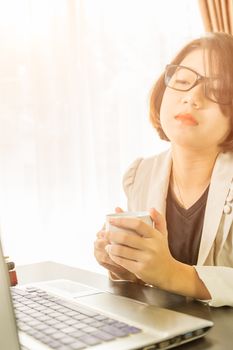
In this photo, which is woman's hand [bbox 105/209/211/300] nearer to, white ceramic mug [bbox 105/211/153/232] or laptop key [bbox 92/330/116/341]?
white ceramic mug [bbox 105/211/153/232]

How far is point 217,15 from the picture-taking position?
2.19 m

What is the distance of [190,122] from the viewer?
1479 mm

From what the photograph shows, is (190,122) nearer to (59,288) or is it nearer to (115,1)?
(59,288)

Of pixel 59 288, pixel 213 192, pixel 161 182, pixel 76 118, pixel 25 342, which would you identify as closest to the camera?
pixel 25 342

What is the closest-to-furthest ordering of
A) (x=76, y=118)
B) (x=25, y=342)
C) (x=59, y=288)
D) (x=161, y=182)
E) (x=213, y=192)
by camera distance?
1. (x=25, y=342)
2. (x=59, y=288)
3. (x=213, y=192)
4. (x=161, y=182)
5. (x=76, y=118)

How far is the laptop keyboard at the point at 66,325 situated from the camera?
645mm

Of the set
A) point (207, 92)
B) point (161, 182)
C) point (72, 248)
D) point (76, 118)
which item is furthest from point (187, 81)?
point (72, 248)

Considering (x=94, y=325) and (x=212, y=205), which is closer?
(x=94, y=325)

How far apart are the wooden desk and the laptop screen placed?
0.93 feet

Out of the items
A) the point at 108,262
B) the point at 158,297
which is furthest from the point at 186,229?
the point at 158,297

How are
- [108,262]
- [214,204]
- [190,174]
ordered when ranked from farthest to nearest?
[190,174] → [214,204] → [108,262]

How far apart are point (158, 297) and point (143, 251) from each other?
114mm

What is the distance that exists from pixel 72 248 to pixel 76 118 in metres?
0.63

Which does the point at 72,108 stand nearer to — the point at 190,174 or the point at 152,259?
the point at 190,174
